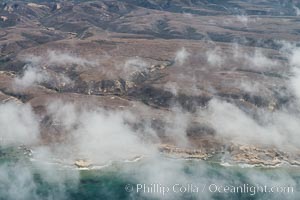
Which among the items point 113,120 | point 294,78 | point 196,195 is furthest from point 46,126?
point 294,78

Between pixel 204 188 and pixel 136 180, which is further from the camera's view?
pixel 136 180

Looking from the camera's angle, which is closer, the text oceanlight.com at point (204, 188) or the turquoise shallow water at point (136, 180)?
the turquoise shallow water at point (136, 180)

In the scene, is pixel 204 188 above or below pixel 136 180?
above

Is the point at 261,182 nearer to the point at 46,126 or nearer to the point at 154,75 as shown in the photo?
the point at 46,126
